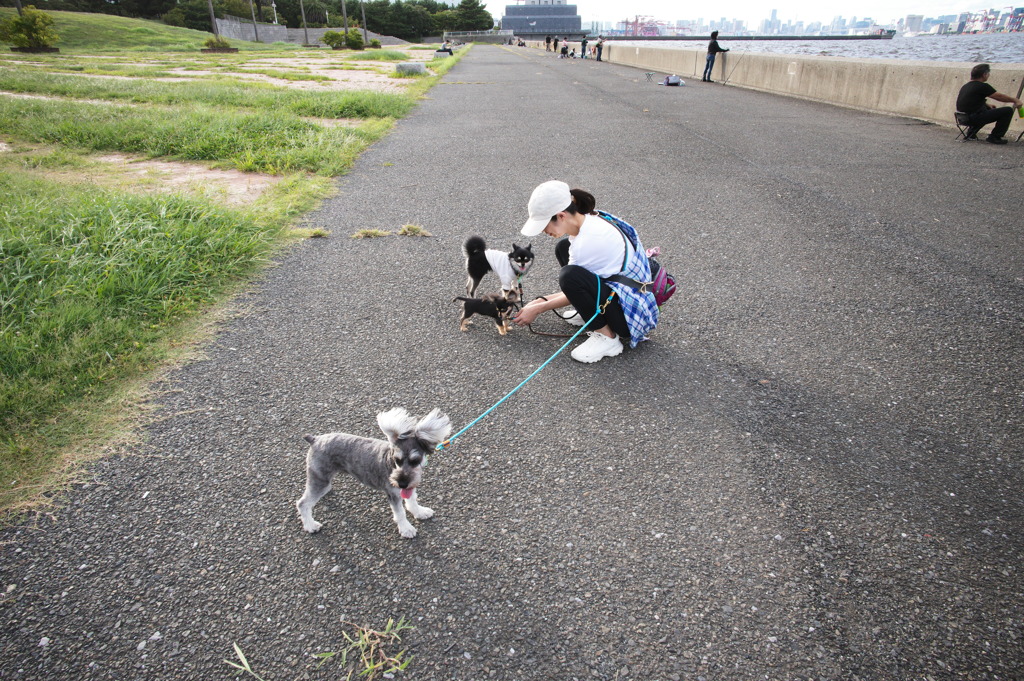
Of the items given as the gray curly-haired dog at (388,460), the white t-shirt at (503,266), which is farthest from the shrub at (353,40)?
the gray curly-haired dog at (388,460)

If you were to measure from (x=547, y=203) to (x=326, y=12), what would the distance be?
10186 centimetres

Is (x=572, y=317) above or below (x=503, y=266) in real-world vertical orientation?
below

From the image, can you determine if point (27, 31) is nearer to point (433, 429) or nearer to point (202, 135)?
point (202, 135)

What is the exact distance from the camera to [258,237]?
19.5 ft

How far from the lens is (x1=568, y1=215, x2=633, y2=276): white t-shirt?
150 inches

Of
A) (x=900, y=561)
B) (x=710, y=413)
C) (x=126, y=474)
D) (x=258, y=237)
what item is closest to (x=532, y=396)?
(x=710, y=413)

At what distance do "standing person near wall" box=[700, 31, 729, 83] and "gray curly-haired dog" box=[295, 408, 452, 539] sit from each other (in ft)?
79.5

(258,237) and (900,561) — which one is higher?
(258,237)

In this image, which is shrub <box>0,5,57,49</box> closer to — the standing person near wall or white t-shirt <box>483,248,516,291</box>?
the standing person near wall

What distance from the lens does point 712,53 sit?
2177 centimetres

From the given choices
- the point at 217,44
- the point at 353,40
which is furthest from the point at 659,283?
the point at 353,40

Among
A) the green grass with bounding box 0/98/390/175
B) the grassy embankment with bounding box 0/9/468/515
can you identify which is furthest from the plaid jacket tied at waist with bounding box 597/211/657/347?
the green grass with bounding box 0/98/390/175

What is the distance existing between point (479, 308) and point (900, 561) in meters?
3.09

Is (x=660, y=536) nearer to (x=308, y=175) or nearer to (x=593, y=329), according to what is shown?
(x=593, y=329)
